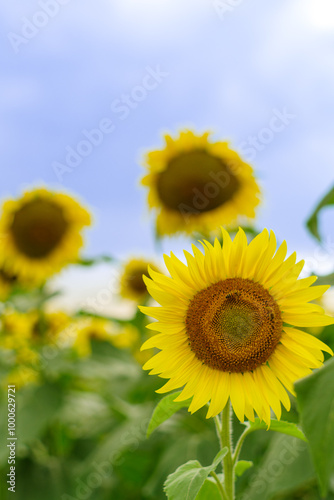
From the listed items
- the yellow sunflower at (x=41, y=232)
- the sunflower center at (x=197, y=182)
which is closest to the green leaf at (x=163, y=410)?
the sunflower center at (x=197, y=182)

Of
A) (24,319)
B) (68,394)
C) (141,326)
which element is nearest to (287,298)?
(141,326)

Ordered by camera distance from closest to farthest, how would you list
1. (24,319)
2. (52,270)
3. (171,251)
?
(171,251) → (52,270) → (24,319)

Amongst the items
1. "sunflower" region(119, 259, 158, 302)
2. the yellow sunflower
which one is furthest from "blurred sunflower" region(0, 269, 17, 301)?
"sunflower" region(119, 259, 158, 302)

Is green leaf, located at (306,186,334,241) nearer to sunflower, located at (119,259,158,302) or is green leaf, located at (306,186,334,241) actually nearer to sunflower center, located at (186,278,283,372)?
sunflower center, located at (186,278,283,372)

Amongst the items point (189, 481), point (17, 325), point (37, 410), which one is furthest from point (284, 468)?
point (17, 325)

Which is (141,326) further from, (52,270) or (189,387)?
(189,387)

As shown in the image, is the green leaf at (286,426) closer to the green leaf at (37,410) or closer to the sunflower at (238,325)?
the sunflower at (238,325)
